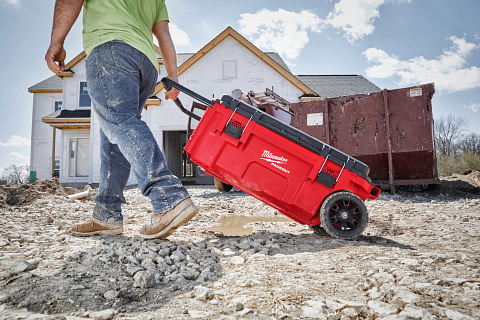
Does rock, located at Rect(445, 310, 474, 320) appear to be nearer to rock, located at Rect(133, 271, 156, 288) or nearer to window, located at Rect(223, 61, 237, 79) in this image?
rock, located at Rect(133, 271, 156, 288)

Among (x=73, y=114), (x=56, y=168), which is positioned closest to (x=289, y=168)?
(x=73, y=114)

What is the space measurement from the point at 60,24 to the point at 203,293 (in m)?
1.97

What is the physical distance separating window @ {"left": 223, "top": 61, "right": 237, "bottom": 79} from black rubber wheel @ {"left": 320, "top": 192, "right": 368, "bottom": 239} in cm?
1174

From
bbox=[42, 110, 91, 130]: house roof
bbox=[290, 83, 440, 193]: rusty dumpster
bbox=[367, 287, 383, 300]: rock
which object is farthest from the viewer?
bbox=[42, 110, 91, 130]: house roof

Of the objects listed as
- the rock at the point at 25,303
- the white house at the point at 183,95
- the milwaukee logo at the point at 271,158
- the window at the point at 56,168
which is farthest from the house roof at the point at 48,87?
the rock at the point at 25,303

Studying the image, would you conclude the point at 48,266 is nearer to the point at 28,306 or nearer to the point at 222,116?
the point at 28,306

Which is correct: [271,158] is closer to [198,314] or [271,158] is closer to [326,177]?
[326,177]

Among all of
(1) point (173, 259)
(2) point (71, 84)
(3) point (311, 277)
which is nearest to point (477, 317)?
(3) point (311, 277)

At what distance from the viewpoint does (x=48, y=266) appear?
1.46m

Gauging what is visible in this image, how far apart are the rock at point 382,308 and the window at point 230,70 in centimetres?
1307

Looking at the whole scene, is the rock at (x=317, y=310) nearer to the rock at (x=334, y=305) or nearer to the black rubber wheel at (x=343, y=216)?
the rock at (x=334, y=305)

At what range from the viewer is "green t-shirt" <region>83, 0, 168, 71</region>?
6.00ft

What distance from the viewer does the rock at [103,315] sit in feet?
3.38

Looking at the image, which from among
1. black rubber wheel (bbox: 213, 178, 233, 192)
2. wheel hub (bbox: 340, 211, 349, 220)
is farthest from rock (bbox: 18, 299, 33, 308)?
black rubber wheel (bbox: 213, 178, 233, 192)
